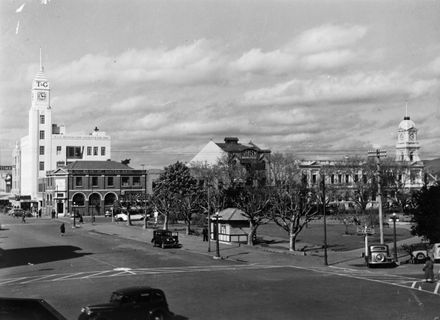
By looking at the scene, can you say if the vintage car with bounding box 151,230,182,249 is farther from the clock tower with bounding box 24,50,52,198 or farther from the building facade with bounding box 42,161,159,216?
the clock tower with bounding box 24,50,52,198

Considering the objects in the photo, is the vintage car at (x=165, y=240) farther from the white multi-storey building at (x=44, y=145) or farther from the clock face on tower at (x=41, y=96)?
the clock face on tower at (x=41, y=96)

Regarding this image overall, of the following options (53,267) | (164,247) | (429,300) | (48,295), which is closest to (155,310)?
(48,295)

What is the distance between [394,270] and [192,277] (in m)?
13.7

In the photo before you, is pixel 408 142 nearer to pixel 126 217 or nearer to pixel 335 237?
pixel 126 217

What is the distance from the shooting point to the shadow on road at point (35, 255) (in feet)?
125

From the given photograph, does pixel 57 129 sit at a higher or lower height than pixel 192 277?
higher

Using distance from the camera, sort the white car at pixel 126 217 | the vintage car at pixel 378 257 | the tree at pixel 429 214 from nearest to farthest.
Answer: the vintage car at pixel 378 257
the tree at pixel 429 214
the white car at pixel 126 217

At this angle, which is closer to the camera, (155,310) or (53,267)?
(155,310)

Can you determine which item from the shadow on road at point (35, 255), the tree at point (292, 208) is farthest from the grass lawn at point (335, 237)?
the shadow on road at point (35, 255)

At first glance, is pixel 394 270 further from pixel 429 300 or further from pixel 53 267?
pixel 53 267

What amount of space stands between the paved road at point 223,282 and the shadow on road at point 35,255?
0.07 m

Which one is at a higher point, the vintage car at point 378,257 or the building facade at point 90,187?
the building facade at point 90,187

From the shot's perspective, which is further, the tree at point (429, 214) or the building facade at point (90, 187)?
the building facade at point (90, 187)

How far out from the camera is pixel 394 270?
114 ft
